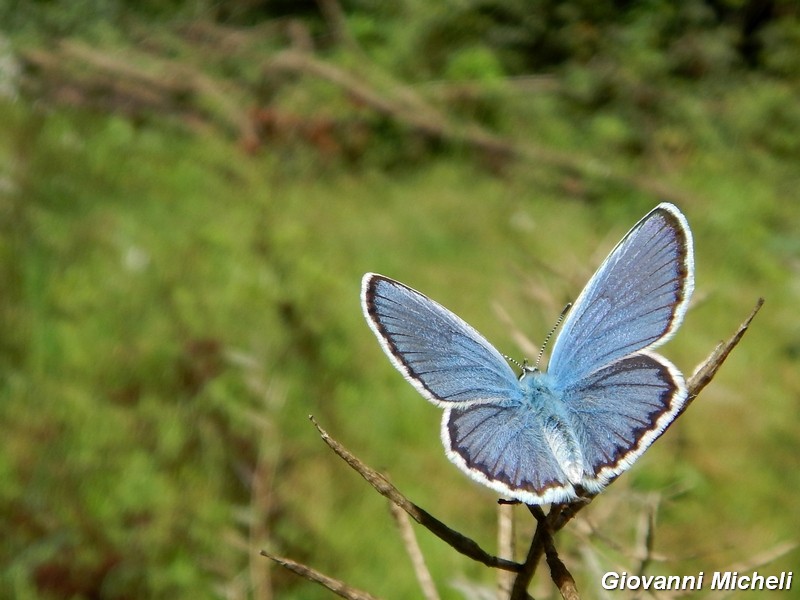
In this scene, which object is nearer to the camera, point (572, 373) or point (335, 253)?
point (572, 373)

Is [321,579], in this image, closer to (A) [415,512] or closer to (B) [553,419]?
(A) [415,512]

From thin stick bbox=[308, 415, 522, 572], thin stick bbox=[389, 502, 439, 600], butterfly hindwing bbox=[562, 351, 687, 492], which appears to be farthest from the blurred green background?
thin stick bbox=[308, 415, 522, 572]

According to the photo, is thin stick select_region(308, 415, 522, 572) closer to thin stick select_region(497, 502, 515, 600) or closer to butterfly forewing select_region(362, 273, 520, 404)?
thin stick select_region(497, 502, 515, 600)

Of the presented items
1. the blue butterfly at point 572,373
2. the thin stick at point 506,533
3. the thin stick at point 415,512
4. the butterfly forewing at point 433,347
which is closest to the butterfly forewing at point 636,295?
the blue butterfly at point 572,373

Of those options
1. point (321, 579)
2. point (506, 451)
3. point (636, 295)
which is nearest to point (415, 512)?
point (321, 579)

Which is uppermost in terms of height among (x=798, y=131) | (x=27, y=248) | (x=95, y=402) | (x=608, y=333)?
(x=798, y=131)

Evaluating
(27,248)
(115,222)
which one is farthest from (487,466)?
(115,222)

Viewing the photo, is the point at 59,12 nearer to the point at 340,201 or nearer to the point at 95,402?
the point at 340,201
